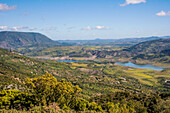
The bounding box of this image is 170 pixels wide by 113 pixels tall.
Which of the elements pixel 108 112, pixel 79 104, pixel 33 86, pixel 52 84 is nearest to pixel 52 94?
pixel 52 84

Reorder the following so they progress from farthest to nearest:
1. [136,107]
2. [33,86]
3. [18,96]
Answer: [136,107] → [18,96] → [33,86]

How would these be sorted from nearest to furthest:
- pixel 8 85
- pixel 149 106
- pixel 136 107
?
pixel 136 107
pixel 149 106
pixel 8 85

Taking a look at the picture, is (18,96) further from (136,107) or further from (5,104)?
(136,107)

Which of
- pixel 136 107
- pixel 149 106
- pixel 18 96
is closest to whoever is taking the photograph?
pixel 18 96

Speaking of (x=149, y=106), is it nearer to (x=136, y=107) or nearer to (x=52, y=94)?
(x=136, y=107)

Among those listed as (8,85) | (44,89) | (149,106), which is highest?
(44,89)

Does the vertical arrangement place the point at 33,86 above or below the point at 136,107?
above

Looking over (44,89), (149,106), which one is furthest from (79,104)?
(149,106)

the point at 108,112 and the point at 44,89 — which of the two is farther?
the point at 108,112

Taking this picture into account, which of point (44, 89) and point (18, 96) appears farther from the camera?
point (18, 96)
